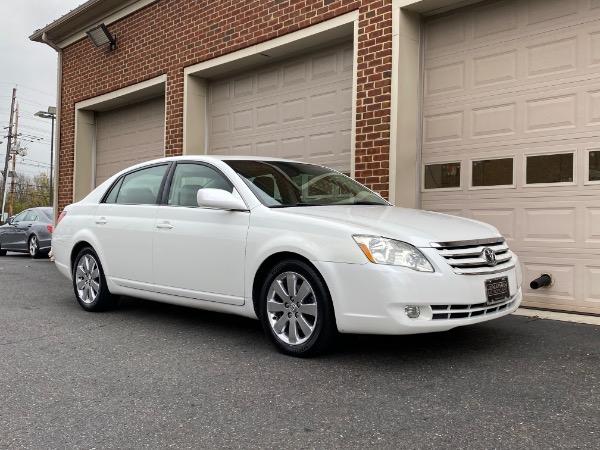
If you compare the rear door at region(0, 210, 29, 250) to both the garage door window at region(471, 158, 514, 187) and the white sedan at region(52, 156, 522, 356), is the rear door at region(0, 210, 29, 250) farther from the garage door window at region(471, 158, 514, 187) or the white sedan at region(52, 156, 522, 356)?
the garage door window at region(471, 158, 514, 187)

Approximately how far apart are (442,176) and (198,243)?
3509 millimetres

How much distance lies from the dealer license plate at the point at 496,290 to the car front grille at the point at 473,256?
0.07m

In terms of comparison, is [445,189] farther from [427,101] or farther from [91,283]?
[91,283]

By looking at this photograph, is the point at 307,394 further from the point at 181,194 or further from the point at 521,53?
the point at 521,53

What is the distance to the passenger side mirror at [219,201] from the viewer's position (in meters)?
4.66

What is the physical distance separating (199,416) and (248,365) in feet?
3.27

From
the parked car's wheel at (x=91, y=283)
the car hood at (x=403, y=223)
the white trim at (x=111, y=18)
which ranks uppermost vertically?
the white trim at (x=111, y=18)

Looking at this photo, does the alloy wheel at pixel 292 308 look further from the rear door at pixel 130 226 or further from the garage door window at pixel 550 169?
the garage door window at pixel 550 169

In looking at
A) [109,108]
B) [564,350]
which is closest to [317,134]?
[564,350]

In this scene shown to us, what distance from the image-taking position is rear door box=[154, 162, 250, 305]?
4.70 meters

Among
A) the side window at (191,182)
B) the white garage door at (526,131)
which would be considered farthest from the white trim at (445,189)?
A: the side window at (191,182)

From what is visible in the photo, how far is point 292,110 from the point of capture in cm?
897

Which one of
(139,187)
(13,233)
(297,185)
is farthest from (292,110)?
(13,233)

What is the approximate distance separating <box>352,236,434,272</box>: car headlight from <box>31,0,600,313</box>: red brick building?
2.91m
